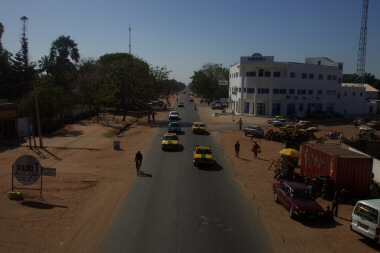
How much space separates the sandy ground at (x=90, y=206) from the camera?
12.6m

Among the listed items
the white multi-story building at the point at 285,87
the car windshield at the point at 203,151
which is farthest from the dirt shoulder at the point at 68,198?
the white multi-story building at the point at 285,87

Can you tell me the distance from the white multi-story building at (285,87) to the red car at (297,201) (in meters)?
51.0

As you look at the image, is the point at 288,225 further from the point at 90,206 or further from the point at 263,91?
the point at 263,91

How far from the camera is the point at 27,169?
55.9 ft

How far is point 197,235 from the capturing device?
42.3 feet

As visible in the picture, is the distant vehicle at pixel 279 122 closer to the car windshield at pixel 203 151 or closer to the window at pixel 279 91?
the window at pixel 279 91

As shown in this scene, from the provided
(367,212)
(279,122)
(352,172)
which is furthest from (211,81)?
(367,212)

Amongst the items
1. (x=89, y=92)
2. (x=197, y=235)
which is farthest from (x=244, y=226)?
(x=89, y=92)

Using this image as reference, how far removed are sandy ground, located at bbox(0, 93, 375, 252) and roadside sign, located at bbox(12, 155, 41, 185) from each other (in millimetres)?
1105

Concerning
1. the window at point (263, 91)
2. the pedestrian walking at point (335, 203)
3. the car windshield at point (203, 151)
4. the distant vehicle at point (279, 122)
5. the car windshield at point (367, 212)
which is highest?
the window at point (263, 91)

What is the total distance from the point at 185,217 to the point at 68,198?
689 centimetres

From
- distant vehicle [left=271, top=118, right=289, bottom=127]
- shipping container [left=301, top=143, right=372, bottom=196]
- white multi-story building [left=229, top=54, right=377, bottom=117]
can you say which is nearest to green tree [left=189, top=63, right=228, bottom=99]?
white multi-story building [left=229, top=54, right=377, bottom=117]

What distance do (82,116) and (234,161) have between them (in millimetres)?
38819

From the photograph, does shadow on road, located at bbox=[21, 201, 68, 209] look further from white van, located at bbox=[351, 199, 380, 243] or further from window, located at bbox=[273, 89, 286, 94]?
window, located at bbox=[273, 89, 286, 94]
